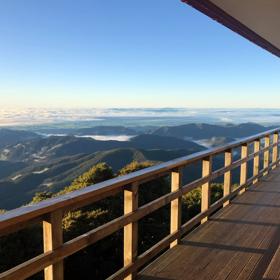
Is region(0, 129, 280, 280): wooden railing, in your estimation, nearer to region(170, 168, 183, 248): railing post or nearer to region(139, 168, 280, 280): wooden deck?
region(170, 168, 183, 248): railing post

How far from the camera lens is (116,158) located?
11625 cm

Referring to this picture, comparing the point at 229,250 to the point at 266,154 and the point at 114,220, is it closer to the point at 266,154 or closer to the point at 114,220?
the point at 114,220

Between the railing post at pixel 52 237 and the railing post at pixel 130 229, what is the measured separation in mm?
737

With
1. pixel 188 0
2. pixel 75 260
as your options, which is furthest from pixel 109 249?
pixel 188 0

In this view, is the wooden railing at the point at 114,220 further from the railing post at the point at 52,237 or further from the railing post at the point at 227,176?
the railing post at the point at 227,176

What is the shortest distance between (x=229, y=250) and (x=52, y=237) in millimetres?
2045

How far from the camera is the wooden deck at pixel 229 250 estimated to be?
2912mm

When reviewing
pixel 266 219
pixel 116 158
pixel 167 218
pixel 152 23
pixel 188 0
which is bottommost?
pixel 116 158

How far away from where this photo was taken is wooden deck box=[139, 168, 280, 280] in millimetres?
2912

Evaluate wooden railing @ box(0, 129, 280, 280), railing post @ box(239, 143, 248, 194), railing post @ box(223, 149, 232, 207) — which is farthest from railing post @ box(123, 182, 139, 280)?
railing post @ box(239, 143, 248, 194)

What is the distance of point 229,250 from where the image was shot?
135 inches

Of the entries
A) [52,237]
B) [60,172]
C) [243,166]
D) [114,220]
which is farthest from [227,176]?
[60,172]

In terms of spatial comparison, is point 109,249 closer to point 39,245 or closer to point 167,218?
point 39,245

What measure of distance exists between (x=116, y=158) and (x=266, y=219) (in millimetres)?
112312
